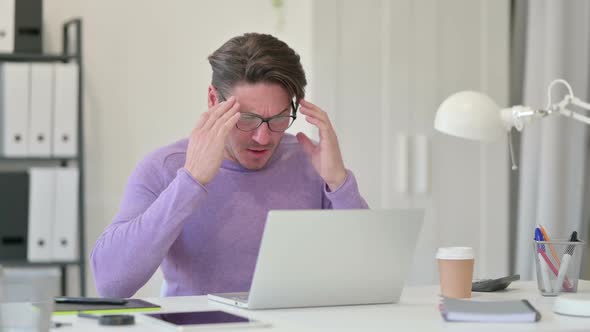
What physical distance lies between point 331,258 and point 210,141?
0.49m

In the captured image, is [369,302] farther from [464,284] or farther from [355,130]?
[355,130]

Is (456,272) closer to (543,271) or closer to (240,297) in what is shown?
(543,271)

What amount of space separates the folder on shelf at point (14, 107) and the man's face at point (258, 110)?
1584mm

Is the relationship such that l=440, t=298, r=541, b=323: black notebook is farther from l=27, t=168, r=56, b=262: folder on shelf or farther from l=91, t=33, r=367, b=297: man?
l=27, t=168, r=56, b=262: folder on shelf

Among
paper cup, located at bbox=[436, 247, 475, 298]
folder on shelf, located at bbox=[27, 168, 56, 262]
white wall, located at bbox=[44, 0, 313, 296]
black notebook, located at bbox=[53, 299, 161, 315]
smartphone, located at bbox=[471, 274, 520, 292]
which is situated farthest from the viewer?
white wall, located at bbox=[44, 0, 313, 296]

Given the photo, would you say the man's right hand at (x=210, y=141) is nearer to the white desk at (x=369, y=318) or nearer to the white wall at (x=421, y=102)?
the white desk at (x=369, y=318)

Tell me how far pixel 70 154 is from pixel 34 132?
0.16m

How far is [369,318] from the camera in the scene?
159 centimetres

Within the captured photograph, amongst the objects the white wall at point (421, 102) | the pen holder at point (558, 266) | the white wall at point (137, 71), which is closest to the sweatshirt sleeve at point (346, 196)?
the pen holder at point (558, 266)

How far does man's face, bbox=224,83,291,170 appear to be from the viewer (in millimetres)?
2127

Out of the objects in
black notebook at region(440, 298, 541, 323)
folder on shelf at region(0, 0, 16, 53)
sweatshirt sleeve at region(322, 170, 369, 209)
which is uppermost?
folder on shelf at region(0, 0, 16, 53)

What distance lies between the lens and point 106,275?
2.03m

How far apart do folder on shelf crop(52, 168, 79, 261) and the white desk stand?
182cm

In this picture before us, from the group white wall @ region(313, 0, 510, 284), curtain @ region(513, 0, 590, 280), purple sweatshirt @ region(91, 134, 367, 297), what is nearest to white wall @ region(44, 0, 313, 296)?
white wall @ region(313, 0, 510, 284)
